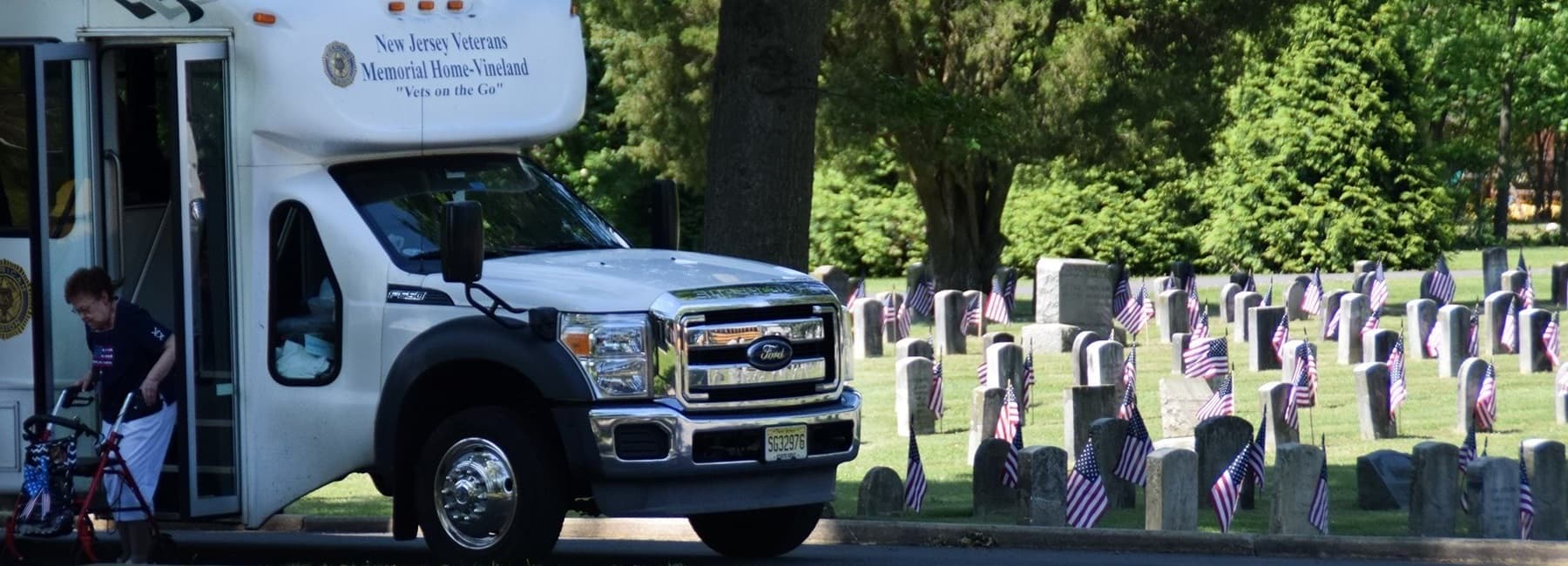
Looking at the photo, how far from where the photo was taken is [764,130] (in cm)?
1297

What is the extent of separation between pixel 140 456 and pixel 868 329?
Result: 53.1ft

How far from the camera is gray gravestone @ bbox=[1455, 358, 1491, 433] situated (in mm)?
16031

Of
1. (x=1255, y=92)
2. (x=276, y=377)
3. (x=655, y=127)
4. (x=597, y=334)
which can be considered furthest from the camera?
(x=1255, y=92)

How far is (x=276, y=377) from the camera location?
9.96 meters

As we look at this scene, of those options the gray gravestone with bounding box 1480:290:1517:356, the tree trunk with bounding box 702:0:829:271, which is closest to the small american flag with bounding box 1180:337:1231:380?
the gray gravestone with bounding box 1480:290:1517:356

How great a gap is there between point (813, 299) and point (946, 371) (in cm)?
1371

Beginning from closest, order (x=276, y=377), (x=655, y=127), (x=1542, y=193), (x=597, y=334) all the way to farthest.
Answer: (x=597, y=334) < (x=276, y=377) < (x=655, y=127) < (x=1542, y=193)

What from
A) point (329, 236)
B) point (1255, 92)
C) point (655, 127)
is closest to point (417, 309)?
point (329, 236)

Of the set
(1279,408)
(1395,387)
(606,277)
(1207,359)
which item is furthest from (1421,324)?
(606,277)

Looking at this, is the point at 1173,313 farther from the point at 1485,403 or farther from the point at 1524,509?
the point at 1524,509

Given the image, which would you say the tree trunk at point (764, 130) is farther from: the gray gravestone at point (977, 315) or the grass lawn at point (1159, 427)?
the gray gravestone at point (977, 315)

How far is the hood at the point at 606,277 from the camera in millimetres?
9297

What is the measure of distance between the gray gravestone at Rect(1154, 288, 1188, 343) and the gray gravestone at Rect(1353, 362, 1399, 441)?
32.5 ft

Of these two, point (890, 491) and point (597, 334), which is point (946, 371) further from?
point (597, 334)
